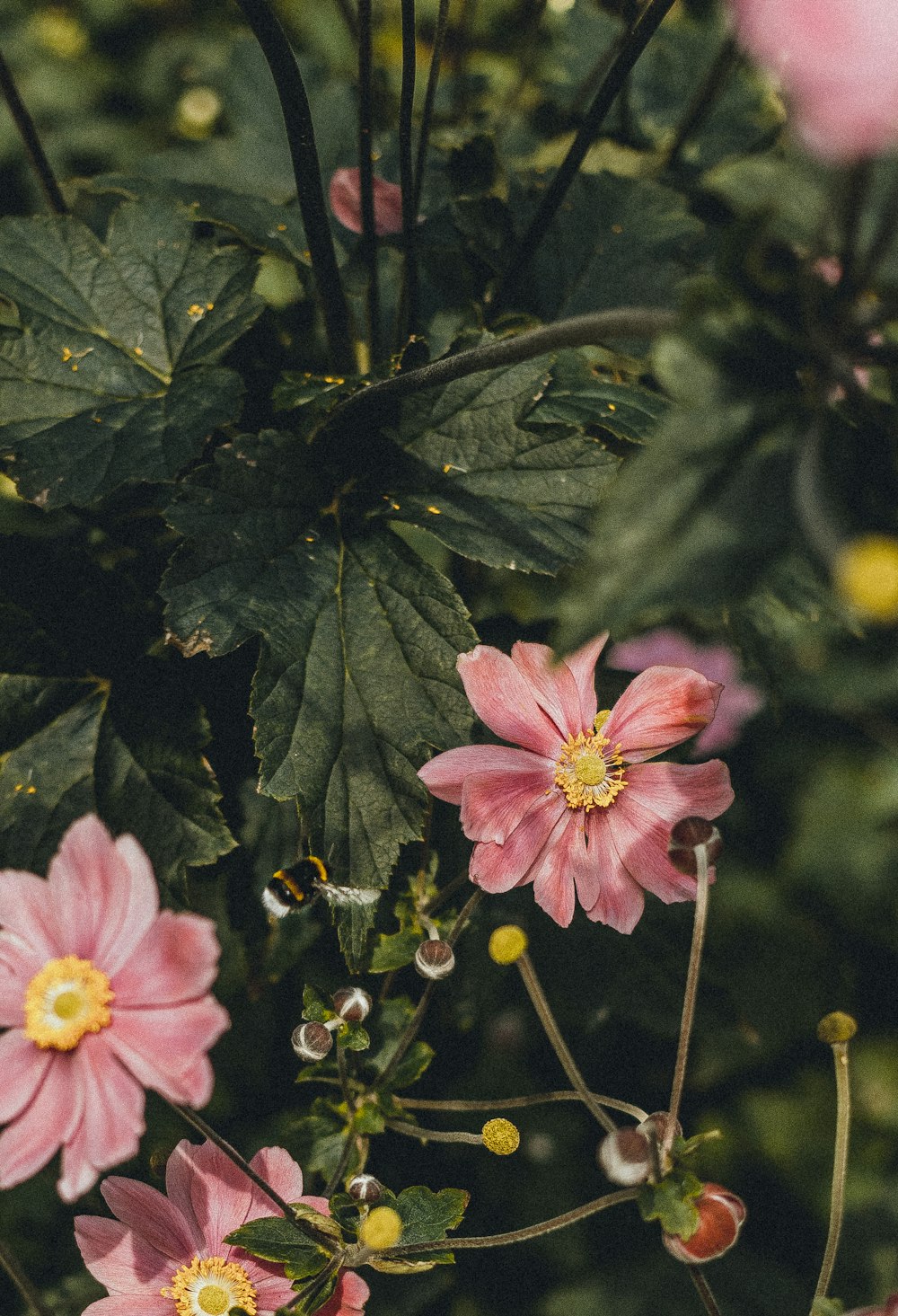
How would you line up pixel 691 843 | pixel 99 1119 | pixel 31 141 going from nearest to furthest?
pixel 99 1119 → pixel 691 843 → pixel 31 141

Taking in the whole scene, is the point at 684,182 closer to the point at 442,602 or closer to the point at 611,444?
the point at 611,444

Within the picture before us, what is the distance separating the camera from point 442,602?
1.03m

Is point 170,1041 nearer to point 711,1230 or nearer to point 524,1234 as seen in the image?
point 524,1234

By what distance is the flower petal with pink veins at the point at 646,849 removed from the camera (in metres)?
0.97

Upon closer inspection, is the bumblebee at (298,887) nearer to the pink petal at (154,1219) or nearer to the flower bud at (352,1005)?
the flower bud at (352,1005)

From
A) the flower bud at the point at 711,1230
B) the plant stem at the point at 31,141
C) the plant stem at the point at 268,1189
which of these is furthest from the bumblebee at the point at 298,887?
the plant stem at the point at 31,141

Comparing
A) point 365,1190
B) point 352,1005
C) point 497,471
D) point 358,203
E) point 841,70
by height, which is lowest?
point 365,1190

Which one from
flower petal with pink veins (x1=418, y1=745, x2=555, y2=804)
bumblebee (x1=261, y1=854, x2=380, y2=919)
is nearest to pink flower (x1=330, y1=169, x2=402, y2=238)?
flower petal with pink veins (x1=418, y1=745, x2=555, y2=804)

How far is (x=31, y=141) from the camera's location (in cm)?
120

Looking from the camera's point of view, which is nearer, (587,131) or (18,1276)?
(18,1276)

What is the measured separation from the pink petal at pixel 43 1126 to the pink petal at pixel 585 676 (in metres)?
0.57

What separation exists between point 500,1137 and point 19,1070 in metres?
0.39

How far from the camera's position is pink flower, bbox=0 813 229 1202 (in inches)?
30.0

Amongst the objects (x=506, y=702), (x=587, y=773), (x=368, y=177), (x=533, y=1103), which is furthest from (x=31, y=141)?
(x=533, y=1103)
